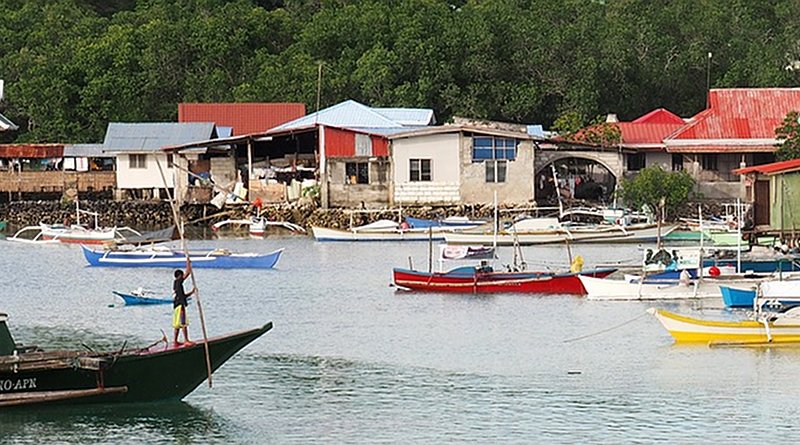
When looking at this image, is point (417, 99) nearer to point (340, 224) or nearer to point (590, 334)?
point (340, 224)

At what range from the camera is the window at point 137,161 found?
56.4 meters

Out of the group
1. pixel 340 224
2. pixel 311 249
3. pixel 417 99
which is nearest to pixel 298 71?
pixel 417 99

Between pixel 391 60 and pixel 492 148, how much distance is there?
564 inches

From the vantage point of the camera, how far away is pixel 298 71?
218 ft

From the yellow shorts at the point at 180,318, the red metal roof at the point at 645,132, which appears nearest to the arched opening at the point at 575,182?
the red metal roof at the point at 645,132

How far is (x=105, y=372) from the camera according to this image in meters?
19.6

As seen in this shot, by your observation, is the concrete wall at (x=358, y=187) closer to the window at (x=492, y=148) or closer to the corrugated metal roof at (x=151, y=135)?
the window at (x=492, y=148)

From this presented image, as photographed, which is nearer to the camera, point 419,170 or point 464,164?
point 464,164

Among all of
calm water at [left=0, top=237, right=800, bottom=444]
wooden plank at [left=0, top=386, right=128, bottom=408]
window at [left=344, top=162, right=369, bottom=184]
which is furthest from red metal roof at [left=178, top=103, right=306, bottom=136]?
wooden plank at [left=0, top=386, right=128, bottom=408]

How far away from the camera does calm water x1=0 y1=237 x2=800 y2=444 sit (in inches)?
789

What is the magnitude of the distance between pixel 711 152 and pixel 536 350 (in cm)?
2828

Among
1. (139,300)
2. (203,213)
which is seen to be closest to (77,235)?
(203,213)

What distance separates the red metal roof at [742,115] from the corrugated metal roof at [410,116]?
938 centimetres

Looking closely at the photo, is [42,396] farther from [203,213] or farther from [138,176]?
[138,176]
